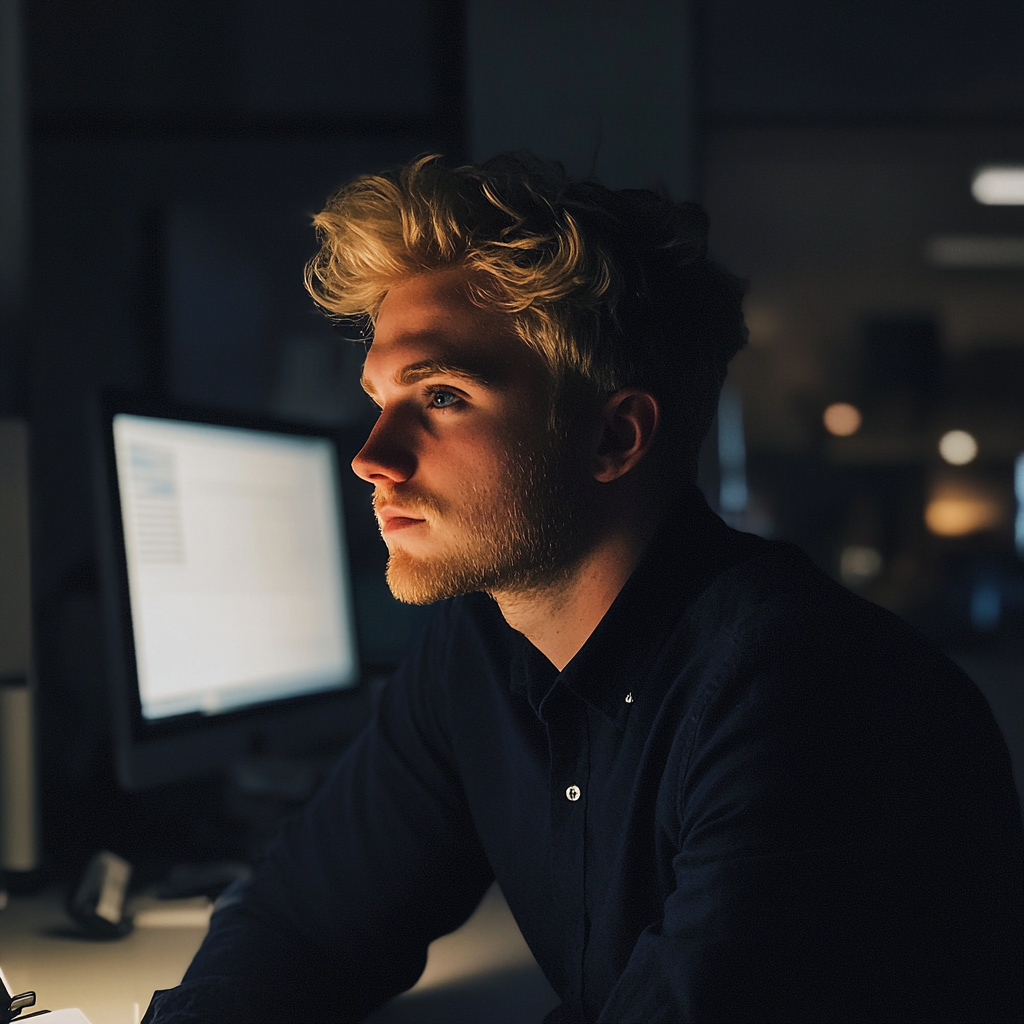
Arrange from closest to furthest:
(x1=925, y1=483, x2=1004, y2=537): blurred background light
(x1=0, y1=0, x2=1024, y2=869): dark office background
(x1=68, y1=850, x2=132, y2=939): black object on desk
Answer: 1. (x1=68, y1=850, x2=132, y2=939): black object on desk
2. (x1=0, y1=0, x2=1024, y2=869): dark office background
3. (x1=925, y1=483, x2=1004, y2=537): blurred background light

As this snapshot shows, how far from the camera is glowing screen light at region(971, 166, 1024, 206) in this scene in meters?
2.79

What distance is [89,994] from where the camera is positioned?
3.23 feet

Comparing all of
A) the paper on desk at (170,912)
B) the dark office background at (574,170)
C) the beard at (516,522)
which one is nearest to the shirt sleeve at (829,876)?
the beard at (516,522)

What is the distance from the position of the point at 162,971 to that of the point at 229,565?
546mm

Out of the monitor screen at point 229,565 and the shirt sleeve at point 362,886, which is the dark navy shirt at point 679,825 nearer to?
the shirt sleeve at point 362,886

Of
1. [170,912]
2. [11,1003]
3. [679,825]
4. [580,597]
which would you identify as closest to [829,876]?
[679,825]

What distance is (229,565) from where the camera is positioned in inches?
55.7

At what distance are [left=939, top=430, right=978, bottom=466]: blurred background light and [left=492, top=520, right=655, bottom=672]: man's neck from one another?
6.99 feet

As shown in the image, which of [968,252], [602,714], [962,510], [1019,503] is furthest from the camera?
[968,252]

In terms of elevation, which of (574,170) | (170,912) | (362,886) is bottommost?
(170,912)

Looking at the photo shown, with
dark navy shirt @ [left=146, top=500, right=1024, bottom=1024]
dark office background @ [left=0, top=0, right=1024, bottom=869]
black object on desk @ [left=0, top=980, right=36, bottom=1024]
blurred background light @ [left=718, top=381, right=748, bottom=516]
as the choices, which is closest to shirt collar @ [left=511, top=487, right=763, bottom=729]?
dark navy shirt @ [left=146, top=500, right=1024, bottom=1024]

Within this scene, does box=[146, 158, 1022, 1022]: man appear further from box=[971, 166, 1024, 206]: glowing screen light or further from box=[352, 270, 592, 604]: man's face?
box=[971, 166, 1024, 206]: glowing screen light

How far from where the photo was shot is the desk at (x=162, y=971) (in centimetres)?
99

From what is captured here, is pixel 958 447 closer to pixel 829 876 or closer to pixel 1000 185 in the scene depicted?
pixel 1000 185
